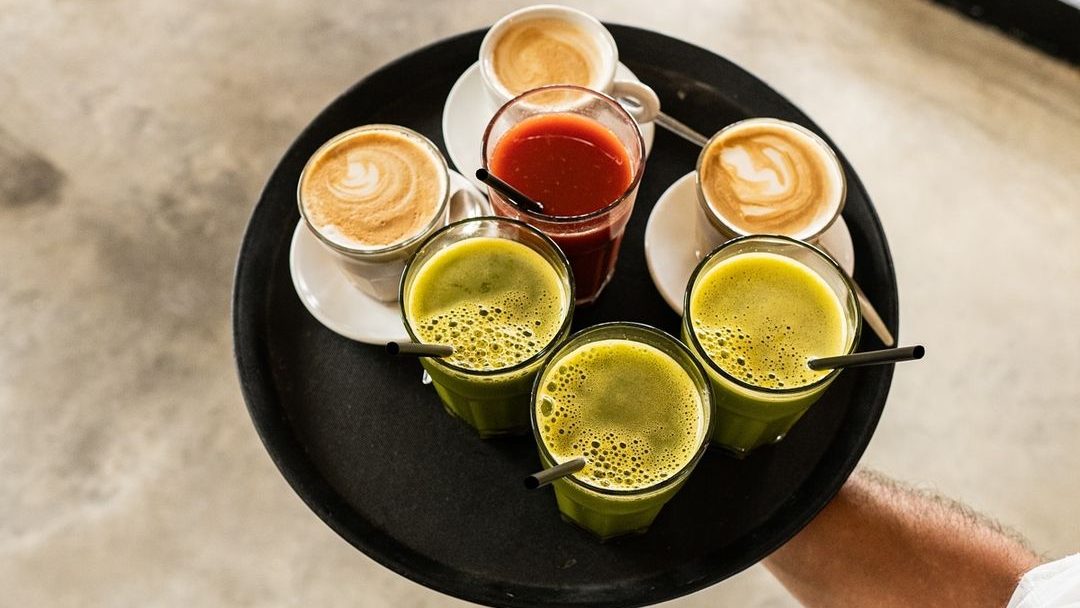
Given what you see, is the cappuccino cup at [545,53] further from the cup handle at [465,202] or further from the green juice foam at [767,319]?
the green juice foam at [767,319]

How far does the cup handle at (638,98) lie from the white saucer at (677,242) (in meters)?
0.13

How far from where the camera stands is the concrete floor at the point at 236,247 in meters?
2.00

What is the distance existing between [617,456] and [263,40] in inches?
78.5

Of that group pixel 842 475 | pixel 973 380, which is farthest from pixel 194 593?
pixel 973 380

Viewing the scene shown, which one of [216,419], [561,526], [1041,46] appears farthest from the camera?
[1041,46]

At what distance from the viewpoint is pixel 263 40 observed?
258cm

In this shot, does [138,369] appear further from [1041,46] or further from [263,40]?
[1041,46]

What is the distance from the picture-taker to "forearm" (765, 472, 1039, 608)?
1.44 m

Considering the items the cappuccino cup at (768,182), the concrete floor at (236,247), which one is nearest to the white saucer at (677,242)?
the cappuccino cup at (768,182)

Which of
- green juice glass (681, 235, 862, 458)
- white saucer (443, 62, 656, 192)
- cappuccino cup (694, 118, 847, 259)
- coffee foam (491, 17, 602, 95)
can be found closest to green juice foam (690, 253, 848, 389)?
green juice glass (681, 235, 862, 458)

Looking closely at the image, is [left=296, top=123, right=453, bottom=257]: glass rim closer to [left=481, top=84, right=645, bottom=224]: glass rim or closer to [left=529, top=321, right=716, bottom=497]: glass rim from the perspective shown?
[left=481, top=84, right=645, bottom=224]: glass rim

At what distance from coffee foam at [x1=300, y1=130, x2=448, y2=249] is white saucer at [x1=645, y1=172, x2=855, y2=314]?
1.19 ft

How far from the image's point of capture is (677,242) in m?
1.45

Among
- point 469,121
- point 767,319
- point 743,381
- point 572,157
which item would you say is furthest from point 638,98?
point 743,381
